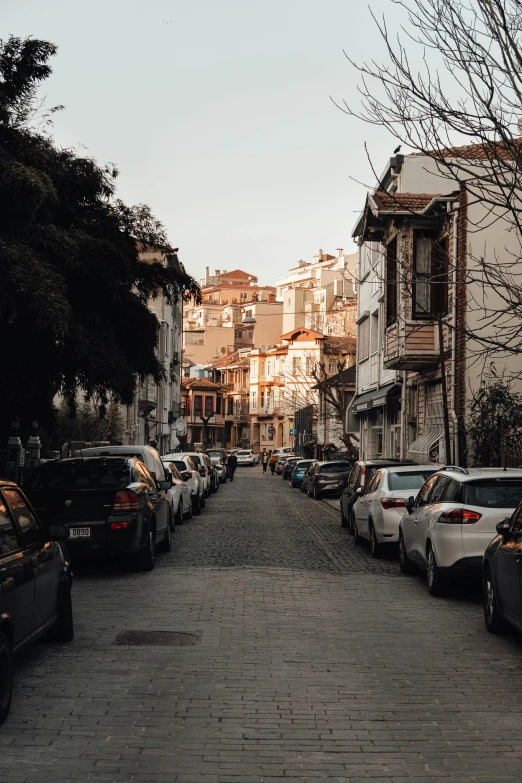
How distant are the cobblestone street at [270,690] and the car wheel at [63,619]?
119 millimetres

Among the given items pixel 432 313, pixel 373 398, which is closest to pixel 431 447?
pixel 432 313

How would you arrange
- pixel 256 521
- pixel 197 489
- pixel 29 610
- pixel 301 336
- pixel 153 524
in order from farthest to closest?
pixel 301 336
pixel 197 489
pixel 256 521
pixel 153 524
pixel 29 610

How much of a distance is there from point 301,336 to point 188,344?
150 ft

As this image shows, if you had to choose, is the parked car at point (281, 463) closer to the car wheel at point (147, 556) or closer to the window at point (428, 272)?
the window at point (428, 272)

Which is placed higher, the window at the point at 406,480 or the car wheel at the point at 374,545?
the window at the point at 406,480

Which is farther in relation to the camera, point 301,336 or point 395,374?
point 301,336

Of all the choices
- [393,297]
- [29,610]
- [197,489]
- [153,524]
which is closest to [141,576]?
[153,524]

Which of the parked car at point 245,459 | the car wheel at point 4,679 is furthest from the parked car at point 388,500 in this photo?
the parked car at point 245,459

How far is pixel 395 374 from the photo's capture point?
115 ft

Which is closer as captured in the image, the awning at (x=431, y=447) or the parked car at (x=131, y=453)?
the parked car at (x=131, y=453)

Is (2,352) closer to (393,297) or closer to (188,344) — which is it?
(393,297)

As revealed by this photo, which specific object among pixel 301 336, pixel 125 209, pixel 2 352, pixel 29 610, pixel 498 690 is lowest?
pixel 498 690

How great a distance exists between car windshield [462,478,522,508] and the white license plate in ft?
16.3

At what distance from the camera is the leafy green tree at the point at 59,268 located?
14609mm
